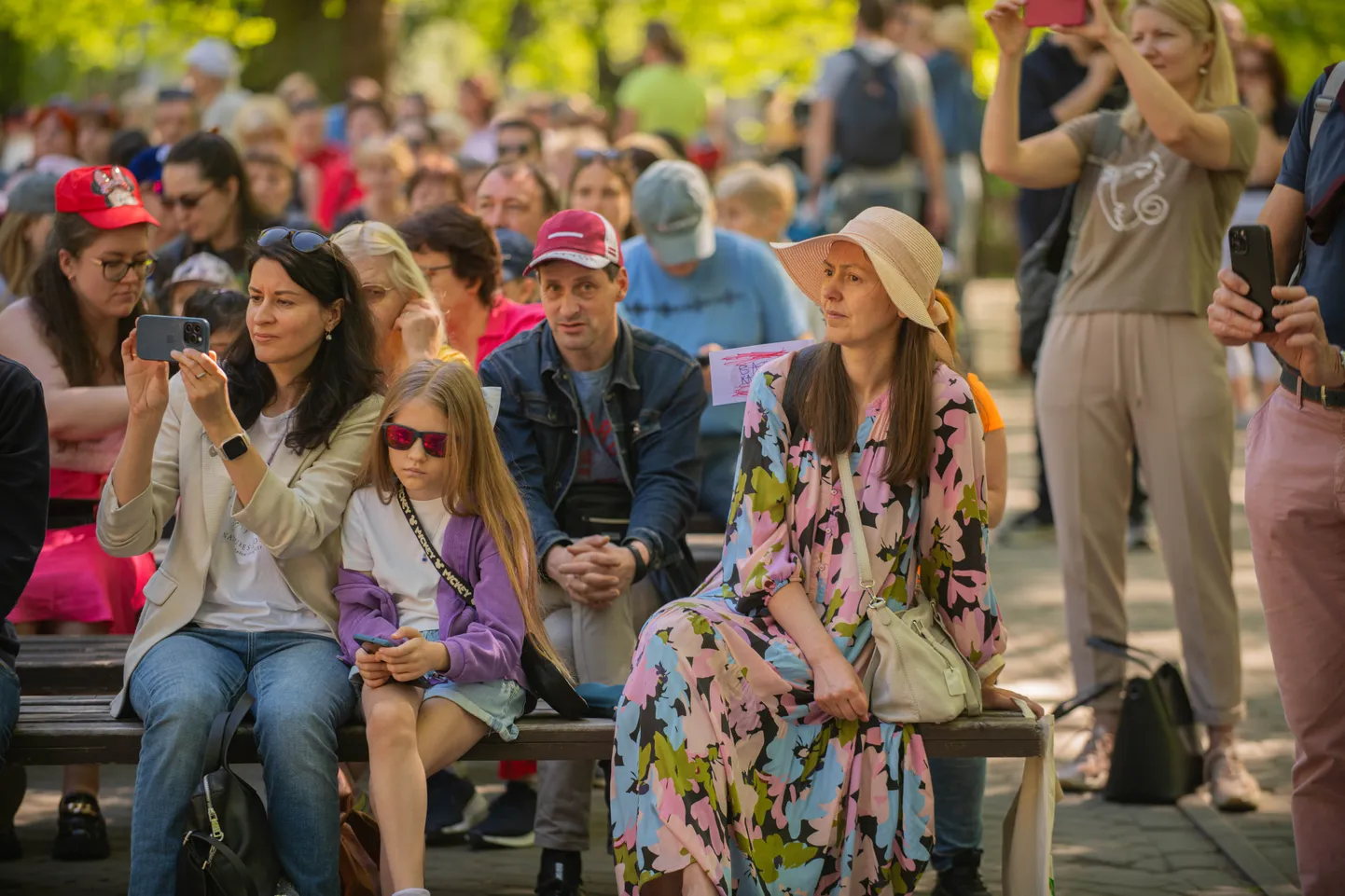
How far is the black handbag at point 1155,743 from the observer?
19.4 ft

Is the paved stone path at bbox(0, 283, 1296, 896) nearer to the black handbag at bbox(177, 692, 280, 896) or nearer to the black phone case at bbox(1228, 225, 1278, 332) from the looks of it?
the black handbag at bbox(177, 692, 280, 896)

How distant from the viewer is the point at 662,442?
5488 mm

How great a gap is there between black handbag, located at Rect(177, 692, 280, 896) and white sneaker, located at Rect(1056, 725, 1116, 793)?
3005 mm

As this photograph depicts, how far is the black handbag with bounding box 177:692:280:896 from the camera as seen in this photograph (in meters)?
4.12

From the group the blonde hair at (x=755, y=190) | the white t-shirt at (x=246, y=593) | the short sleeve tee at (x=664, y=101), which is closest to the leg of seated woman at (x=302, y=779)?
the white t-shirt at (x=246, y=593)

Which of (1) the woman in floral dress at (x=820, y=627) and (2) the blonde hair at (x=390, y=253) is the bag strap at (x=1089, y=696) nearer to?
(1) the woman in floral dress at (x=820, y=627)

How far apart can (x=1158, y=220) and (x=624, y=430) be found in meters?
2.04

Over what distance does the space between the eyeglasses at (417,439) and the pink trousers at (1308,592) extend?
2114 millimetres

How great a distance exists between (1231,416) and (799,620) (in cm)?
235

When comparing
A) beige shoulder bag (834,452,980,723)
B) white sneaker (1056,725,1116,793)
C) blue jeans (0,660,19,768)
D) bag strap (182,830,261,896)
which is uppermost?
beige shoulder bag (834,452,980,723)

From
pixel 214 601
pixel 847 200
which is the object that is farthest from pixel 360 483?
pixel 847 200

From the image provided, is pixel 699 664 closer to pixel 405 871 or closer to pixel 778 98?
pixel 405 871

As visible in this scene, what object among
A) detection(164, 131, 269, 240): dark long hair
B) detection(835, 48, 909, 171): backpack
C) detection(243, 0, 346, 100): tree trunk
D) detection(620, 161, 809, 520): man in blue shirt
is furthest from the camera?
detection(243, 0, 346, 100): tree trunk

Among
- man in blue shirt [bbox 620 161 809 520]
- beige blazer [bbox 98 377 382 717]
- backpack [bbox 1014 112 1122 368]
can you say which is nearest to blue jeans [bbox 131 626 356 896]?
beige blazer [bbox 98 377 382 717]
